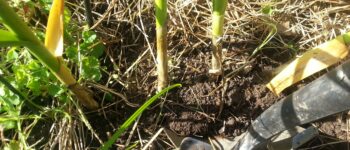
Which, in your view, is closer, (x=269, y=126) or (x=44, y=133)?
(x=269, y=126)

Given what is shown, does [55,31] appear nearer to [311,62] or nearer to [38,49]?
[38,49]

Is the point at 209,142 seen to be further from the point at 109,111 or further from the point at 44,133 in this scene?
the point at 44,133

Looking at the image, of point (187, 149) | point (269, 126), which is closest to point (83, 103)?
point (187, 149)

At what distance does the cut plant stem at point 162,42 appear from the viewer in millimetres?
855

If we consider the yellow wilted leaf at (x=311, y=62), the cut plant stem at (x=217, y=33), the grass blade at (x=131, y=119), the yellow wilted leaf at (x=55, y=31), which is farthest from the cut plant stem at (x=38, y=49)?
the yellow wilted leaf at (x=311, y=62)

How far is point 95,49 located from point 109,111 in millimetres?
174

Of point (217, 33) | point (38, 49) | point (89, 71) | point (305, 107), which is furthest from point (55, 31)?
Answer: point (305, 107)

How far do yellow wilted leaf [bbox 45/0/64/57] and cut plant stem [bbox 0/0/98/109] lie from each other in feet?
0.07

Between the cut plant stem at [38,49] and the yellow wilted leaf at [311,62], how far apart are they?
0.49 metres

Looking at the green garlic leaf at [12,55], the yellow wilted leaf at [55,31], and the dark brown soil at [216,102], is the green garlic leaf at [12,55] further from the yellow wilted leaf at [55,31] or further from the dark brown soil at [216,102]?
the dark brown soil at [216,102]

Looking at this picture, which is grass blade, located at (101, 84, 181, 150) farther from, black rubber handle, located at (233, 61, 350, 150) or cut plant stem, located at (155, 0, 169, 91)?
black rubber handle, located at (233, 61, 350, 150)

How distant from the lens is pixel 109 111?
3.61 ft

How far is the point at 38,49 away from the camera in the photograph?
0.76 m

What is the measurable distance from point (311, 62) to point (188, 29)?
1.15 ft
